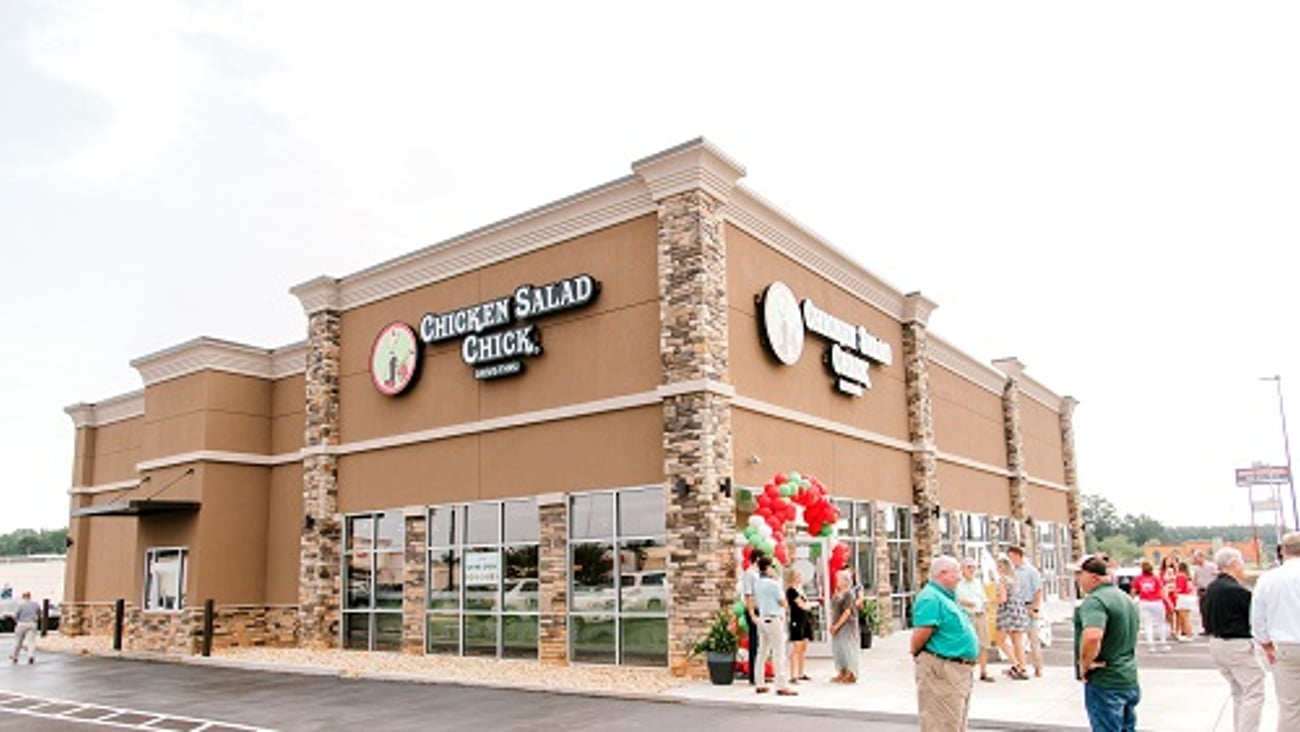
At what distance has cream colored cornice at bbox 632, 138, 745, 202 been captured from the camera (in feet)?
52.6

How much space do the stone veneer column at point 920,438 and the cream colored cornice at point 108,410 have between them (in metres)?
21.9

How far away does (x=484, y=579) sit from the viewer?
1834 centimetres

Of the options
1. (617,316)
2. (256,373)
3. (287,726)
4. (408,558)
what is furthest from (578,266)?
(256,373)

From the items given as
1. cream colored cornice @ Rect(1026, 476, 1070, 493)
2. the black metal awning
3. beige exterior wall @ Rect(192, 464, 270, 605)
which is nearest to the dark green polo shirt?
beige exterior wall @ Rect(192, 464, 270, 605)

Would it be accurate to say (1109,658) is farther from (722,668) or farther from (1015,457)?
(1015,457)

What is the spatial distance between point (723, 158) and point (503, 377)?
590 centimetres

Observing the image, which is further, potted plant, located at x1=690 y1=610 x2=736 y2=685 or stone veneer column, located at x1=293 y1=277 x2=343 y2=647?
stone veneer column, located at x1=293 y1=277 x2=343 y2=647

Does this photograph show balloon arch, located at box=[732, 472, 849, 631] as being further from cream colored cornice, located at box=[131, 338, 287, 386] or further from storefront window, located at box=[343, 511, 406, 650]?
cream colored cornice, located at box=[131, 338, 287, 386]

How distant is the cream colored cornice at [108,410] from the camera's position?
2922cm

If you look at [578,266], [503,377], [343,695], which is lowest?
[343,695]

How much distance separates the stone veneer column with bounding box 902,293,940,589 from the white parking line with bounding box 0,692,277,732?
16.0 meters

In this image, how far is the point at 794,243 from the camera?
19.2 metres

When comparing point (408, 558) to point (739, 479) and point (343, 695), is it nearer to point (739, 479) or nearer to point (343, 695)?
point (343, 695)

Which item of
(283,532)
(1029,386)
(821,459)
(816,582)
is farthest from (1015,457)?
(283,532)
